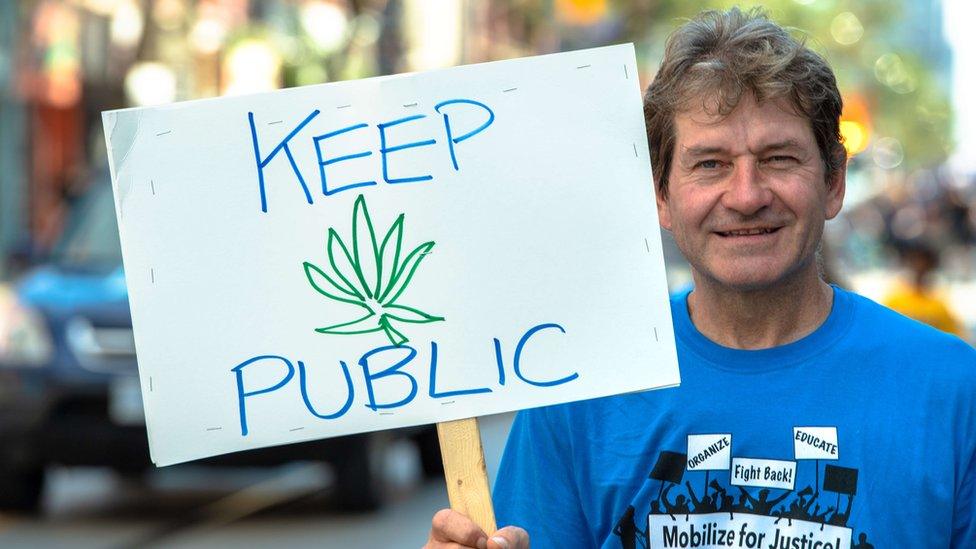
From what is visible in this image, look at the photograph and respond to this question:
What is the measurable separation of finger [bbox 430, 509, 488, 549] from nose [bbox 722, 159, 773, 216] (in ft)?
1.96

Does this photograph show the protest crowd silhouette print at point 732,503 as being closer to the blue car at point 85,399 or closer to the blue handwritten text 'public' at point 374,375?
the blue handwritten text 'public' at point 374,375

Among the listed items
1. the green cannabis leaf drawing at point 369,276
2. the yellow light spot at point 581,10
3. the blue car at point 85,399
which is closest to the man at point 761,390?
the green cannabis leaf drawing at point 369,276

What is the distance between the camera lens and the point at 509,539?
2336 millimetres

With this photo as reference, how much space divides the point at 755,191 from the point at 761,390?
294 mm

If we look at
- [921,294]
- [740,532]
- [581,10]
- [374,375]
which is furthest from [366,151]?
[581,10]

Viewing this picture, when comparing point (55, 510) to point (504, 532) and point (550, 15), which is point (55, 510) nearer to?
point (504, 532)

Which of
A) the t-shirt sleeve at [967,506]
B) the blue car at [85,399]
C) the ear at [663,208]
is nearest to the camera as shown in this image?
the t-shirt sleeve at [967,506]

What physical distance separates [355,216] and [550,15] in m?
29.2

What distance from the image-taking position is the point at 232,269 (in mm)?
2539

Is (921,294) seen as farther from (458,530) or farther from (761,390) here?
(458,530)

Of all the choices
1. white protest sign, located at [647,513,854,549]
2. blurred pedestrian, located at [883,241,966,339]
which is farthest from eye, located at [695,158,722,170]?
blurred pedestrian, located at [883,241,966,339]

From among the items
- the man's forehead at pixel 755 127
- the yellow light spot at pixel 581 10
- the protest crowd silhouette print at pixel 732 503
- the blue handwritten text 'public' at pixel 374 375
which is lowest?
the protest crowd silhouette print at pixel 732 503

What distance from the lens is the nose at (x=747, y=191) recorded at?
237 cm

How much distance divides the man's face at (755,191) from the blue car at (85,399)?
5865mm
